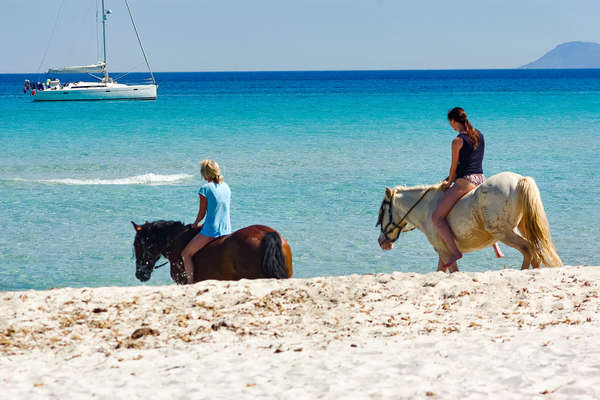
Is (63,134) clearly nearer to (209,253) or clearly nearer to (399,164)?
(399,164)

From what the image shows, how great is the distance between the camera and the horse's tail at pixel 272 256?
7.44m

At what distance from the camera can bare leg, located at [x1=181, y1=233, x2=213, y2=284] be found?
25.9 ft

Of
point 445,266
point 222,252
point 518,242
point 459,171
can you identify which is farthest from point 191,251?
point 518,242

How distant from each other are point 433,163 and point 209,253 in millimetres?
15989

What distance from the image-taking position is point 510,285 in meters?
7.21

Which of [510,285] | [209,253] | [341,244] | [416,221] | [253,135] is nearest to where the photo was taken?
[510,285]

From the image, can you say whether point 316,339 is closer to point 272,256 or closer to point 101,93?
point 272,256

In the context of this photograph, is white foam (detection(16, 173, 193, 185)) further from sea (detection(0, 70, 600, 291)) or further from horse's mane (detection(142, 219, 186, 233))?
horse's mane (detection(142, 219, 186, 233))

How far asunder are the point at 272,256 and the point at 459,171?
97.2 inches

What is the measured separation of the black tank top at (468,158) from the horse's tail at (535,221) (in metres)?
0.55

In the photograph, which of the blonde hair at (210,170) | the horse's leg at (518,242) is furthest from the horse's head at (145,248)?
→ the horse's leg at (518,242)

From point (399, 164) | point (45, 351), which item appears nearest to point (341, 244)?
point (45, 351)

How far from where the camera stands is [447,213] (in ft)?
27.7

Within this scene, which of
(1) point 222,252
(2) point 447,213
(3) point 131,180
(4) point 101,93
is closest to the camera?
(1) point 222,252
